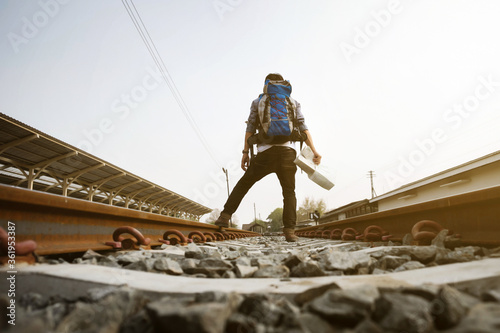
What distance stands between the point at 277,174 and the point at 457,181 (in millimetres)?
13087

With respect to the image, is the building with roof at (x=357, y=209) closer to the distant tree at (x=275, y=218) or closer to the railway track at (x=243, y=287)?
the railway track at (x=243, y=287)

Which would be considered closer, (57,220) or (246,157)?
(57,220)

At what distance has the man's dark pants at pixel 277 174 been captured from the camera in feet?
15.4

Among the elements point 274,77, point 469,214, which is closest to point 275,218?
point 274,77

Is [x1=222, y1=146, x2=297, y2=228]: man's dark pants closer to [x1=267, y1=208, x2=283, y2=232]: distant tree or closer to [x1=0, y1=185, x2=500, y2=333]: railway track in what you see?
[x1=0, y1=185, x2=500, y2=333]: railway track

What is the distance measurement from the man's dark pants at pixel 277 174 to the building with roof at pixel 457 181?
21.8 feet

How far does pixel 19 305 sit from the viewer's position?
1237 millimetres

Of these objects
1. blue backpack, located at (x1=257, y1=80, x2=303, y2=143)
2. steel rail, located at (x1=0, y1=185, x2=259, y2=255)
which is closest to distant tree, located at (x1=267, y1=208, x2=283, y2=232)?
blue backpack, located at (x1=257, y1=80, x2=303, y2=143)

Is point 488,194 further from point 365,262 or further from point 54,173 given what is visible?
point 54,173

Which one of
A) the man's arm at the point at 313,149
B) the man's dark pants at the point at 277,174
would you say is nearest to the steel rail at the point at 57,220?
the man's dark pants at the point at 277,174

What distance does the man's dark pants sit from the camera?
4.70m

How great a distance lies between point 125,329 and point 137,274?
0.59 metres

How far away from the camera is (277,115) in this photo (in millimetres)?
4535

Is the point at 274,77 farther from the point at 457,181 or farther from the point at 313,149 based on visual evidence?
the point at 457,181
